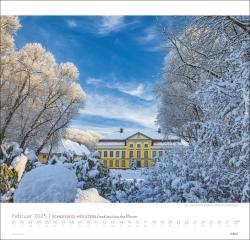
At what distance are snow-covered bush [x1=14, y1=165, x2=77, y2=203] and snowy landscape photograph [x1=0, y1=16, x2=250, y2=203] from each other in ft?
0.04

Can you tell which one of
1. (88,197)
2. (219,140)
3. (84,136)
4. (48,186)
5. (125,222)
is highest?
(84,136)

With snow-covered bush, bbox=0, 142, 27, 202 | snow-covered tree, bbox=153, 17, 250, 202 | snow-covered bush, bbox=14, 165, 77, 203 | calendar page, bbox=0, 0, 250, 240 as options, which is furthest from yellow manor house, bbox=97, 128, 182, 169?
snow-covered bush, bbox=0, 142, 27, 202

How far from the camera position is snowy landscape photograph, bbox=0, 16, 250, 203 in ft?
14.3

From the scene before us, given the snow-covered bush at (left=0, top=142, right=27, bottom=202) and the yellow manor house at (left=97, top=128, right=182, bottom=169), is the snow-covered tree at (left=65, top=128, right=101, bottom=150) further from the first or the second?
the snow-covered bush at (left=0, top=142, right=27, bottom=202)

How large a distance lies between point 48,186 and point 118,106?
117cm

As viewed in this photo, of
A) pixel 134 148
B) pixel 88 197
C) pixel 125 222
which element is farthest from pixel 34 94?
pixel 125 222

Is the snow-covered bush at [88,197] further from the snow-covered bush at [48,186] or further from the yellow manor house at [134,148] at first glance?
the yellow manor house at [134,148]

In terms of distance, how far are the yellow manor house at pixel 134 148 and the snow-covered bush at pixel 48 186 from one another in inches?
34.0

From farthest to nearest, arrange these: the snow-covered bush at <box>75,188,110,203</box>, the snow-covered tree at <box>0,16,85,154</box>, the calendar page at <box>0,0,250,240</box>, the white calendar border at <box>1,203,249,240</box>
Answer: the snow-covered tree at <box>0,16,85,154</box>
the snow-covered bush at <box>75,188,110,203</box>
the calendar page at <box>0,0,250,240</box>
the white calendar border at <box>1,203,249,240</box>

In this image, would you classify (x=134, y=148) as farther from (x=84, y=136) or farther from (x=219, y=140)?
(x=219, y=140)

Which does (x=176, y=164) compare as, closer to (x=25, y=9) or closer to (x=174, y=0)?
(x=174, y=0)

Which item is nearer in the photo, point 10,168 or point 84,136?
point 10,168

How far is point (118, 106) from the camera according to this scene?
4773 millimetres

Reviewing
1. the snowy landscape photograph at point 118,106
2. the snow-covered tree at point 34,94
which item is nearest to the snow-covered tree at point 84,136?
the snowy landscape photograph at point 118,106
